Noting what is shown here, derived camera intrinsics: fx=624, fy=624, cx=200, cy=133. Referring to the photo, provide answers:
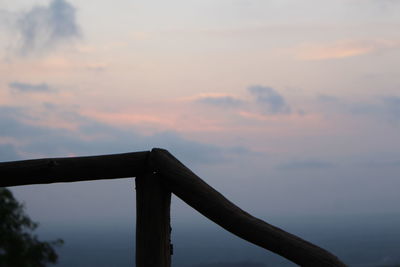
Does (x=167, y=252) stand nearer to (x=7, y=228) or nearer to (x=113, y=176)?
(x=113, y=176)

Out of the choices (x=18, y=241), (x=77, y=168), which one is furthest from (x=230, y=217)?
(x=18, y=241)

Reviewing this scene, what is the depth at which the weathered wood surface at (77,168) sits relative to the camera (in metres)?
2.83

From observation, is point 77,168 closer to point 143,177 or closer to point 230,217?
point 143,177

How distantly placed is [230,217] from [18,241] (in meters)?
13.0

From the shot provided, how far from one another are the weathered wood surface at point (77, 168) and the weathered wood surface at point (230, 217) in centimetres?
10

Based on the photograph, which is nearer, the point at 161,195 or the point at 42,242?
the point at 161,195

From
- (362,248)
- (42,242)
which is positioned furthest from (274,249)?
(362,248)

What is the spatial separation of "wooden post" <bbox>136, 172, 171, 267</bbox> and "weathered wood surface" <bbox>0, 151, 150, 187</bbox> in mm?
80

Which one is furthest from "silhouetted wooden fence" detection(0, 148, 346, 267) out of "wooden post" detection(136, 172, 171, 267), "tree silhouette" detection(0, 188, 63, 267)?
"tree silhouette" detection(0, 188, 63, 267)

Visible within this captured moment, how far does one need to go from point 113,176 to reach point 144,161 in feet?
0.52

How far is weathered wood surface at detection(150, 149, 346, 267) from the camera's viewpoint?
92.7 inches

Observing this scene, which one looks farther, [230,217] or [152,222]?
[152,222]

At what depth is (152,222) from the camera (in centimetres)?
283

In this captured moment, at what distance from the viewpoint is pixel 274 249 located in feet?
7.98
